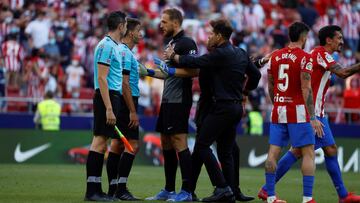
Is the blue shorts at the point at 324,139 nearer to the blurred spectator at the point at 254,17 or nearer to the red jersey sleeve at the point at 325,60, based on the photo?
the red jersey sleeve at the point at 325,60

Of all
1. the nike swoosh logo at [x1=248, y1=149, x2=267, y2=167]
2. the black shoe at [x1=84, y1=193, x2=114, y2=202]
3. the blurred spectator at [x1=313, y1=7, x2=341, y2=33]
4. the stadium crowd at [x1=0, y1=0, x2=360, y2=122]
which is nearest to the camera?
the black shoe at [x1=84, y1=193, x2=114, y2=202]

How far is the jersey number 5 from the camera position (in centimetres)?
1175

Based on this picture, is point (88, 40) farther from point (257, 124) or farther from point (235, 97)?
point (235, 97)

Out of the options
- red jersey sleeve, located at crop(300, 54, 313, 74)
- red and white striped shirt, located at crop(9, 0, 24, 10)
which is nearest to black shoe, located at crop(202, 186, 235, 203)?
red jersey sleeve, located at crop(300, 54, 313, 74)

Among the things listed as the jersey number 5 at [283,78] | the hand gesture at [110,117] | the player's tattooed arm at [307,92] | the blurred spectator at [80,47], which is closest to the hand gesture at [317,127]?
the player's tattooed arm at [307,92]

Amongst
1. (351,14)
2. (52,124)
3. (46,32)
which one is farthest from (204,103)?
(351,14)

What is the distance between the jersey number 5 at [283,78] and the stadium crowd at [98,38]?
13.4 metres

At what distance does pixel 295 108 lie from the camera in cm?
1172

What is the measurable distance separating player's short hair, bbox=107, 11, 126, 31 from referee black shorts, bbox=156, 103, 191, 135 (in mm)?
1444

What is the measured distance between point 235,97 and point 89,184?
7.44 feet

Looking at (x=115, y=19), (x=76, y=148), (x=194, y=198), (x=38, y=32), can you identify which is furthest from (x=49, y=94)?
(x=115, y=19)

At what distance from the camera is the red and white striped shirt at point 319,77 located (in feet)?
39.8

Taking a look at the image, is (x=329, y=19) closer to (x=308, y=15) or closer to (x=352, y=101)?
(x=308, y=15)

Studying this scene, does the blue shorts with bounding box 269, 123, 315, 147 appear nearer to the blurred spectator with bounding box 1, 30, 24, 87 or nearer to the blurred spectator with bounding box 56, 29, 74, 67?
the blurred spectator with bounding box 1, 30, 24, 87
